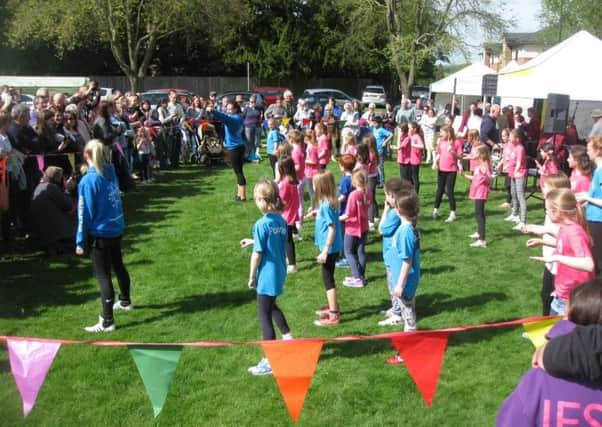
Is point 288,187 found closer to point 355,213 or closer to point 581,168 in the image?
point 355,213

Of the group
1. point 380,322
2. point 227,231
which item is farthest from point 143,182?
point 380,322

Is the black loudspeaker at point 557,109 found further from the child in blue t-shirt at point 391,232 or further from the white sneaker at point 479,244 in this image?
the child in blue t-shirt at point 391,232

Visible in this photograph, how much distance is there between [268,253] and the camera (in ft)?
16.5

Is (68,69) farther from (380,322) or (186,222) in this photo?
(380,322)

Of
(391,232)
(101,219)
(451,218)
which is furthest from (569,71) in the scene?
(101,219)

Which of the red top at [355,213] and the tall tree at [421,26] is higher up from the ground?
the tall tree at [421,26]

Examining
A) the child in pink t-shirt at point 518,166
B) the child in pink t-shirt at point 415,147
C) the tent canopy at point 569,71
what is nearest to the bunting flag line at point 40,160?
the child in pink t-shirt at point 415,147

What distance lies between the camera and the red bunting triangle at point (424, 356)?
12.8 ft

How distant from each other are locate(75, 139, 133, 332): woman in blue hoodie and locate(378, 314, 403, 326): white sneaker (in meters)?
2.68

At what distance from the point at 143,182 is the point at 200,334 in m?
8.87

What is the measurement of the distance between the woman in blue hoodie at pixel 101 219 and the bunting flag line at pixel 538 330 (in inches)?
157

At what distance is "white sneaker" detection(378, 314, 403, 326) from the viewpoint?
622cm

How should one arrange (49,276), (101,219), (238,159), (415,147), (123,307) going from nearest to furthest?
(101,219) < (123,307) < (49,276) < (415,147) < (238,159)

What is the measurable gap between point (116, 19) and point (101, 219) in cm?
3096
